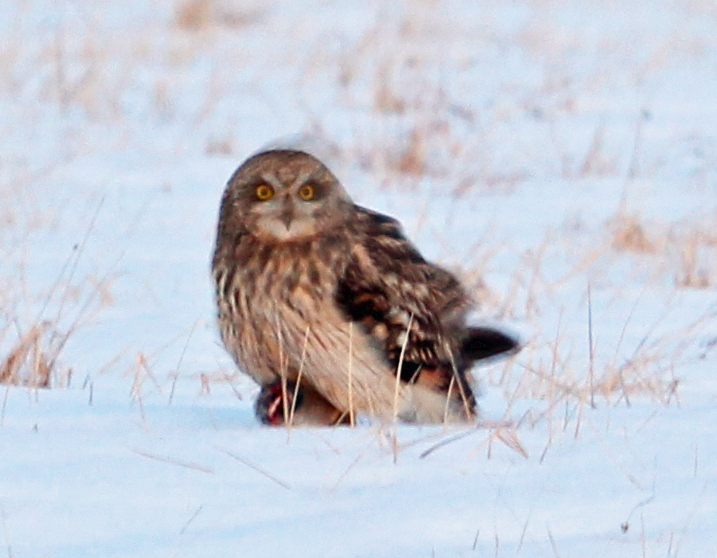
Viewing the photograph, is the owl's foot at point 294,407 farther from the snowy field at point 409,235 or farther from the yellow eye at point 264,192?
the yellow eye at point 264,192

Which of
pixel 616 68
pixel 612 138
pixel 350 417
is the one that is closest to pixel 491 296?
pixel 350 417

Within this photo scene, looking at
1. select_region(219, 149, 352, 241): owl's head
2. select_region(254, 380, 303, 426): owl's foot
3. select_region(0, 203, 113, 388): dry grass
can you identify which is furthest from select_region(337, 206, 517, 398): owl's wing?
select_region(0, 203, 113, 388): dry grass

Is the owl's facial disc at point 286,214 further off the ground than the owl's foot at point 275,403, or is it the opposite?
the owl's facial disc at point 286,214

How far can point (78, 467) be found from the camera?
4.23 metres

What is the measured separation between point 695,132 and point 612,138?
0.57 metres

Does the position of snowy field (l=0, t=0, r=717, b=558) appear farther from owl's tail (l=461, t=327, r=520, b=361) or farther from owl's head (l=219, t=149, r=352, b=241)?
owl's head (l=219, t=149, r=352, b=241)

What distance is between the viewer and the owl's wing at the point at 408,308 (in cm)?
522

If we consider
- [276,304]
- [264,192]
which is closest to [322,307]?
[276,304]

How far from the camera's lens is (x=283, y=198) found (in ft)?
17.3

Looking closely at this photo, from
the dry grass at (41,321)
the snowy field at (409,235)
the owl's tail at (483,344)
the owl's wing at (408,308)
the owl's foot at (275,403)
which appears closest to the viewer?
the snowy field at (409,235)

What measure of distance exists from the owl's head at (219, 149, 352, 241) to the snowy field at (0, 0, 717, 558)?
1.76 feet

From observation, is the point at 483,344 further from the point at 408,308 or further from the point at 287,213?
the point at 287,213

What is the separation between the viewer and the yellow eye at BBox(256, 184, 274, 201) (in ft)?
17.3

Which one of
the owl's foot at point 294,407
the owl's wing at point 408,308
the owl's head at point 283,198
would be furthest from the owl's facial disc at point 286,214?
the owl's foot at point 294,407
